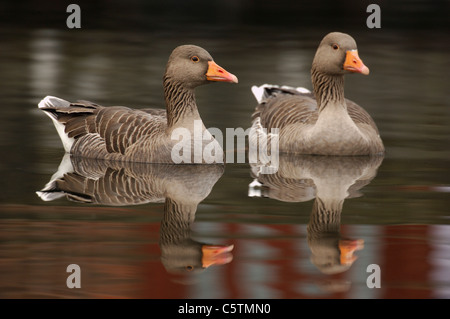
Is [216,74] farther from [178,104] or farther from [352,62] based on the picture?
[352,62]

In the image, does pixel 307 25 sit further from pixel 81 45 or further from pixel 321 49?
pixel 321 49

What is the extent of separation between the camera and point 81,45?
2531 centimetres

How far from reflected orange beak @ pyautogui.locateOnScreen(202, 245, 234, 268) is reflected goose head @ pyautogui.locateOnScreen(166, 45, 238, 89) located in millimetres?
4245

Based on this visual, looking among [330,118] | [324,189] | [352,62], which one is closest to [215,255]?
[324,189]

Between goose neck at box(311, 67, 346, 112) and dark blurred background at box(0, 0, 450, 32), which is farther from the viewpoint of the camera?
dark blurred background at box(0, 0, 450, 32)

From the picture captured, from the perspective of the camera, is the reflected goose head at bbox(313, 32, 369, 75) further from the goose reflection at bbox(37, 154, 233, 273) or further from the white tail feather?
the white tail feather

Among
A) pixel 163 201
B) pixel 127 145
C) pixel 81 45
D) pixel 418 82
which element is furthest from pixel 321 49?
pixel 81 45

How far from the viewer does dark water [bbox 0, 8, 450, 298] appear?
790 cm

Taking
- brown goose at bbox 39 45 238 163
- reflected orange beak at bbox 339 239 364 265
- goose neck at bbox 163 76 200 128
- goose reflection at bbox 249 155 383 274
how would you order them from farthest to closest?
goose neck at bbox 163 76 200 128
brown goose at bbox 39 45 238 163
goose reflection at bbox 249 155 383 274
reflected orange beak at bbox 339 239 364 265

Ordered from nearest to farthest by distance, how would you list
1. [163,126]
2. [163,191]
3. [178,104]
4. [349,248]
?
[349,248] → [163,191] → [178,104] → [163,126]

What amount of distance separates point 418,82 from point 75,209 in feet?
37.6

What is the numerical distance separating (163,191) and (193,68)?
7.39 ft

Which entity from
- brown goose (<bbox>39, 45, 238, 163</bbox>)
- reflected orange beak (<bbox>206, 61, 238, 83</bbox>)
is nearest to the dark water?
brown goose (<bbox>39, 45, 238, 163</bbox>)

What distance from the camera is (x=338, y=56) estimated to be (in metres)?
13.7
